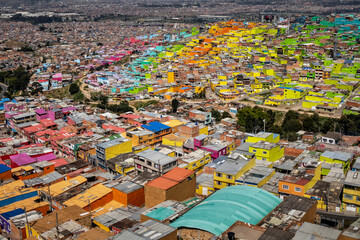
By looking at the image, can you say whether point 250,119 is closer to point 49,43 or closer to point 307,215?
point 307,215

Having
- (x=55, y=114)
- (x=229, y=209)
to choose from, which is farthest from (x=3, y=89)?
(x=229, y=209)

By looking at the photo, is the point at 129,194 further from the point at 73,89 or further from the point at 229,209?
the point at 73,89

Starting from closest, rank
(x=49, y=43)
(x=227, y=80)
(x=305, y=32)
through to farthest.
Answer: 1. (x=227, y=80)
2. (x=305, y=32)
3. (x=49, y=43)

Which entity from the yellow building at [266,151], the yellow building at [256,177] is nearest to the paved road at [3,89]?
the yellow building at [266,151]

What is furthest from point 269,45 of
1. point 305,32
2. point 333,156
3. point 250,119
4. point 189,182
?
point 189,182

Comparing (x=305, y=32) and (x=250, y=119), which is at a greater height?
(x=305, y=32)

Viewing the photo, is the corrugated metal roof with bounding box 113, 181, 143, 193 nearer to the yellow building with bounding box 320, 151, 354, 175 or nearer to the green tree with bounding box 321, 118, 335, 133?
the yellow building with bounding box 320, 151, 354, 175

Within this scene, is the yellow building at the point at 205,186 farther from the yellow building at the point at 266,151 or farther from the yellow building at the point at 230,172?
the yellow building at the point at 266,151
